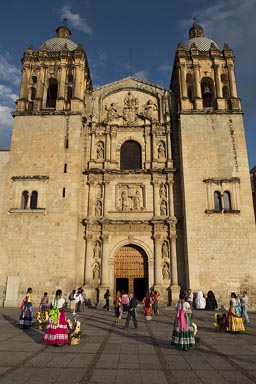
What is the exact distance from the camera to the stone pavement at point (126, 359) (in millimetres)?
5652

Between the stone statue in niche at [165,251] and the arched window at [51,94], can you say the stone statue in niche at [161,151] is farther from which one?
the arched window at [51,94]

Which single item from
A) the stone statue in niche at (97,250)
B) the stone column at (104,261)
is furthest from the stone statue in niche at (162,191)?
the stone statue in niche at (97,250)

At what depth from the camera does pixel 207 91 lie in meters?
24.5

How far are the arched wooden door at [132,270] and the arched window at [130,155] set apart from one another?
5814mm

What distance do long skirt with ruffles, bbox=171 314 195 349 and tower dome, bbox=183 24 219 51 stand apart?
23.5 meters

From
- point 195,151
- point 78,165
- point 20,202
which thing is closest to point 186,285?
point 195,151

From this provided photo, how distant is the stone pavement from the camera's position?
5.65 metres

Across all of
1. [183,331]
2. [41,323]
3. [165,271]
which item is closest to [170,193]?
[165,271]

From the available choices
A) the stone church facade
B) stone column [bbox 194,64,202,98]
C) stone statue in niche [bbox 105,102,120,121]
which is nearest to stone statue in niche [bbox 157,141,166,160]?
the stone church facade

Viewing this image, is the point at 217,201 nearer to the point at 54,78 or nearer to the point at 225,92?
the point at 225,92

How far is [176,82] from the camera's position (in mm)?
24969

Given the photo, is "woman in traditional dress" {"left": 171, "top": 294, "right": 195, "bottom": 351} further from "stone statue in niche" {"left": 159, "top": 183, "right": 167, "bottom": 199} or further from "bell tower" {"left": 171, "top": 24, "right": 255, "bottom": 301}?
"stone statue in niche" {"left": 159, "top": 183, "right": 167, "bottom": 199}

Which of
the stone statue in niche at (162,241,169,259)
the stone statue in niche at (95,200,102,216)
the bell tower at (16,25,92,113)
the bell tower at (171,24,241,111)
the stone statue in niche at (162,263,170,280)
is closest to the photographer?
the stone statue in niche at (162,263,170,280)

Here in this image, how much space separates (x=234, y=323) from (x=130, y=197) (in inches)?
464
